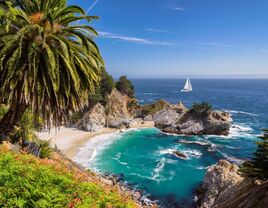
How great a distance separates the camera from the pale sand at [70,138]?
48375 millimetres

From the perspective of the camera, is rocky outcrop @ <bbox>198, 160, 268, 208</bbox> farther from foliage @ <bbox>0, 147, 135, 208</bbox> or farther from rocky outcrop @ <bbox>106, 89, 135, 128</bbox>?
rocky outcrop @ <bbox>106, 89, 135, 128</bbox>

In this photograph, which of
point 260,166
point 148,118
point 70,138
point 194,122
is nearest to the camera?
point 260,166

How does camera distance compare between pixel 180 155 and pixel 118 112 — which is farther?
pixel 118 112

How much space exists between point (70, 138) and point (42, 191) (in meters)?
49.2

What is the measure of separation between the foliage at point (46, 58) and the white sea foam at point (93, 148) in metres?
31.2

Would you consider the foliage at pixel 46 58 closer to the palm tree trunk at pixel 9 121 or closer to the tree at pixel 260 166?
the palm tree trunk at pixel 9 121

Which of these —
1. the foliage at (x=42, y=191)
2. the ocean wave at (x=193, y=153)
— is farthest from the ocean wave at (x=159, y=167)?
the foliage at (x=42, y=191)

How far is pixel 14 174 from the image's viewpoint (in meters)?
7.87

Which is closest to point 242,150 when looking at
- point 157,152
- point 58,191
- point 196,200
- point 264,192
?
point 157,152

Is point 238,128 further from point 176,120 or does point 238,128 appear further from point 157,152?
point 157,152

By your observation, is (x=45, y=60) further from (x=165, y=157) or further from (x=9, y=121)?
(x=165, y=157)

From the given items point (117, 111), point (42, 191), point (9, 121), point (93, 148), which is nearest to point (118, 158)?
point (93, 148)

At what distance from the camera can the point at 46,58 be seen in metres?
11.2

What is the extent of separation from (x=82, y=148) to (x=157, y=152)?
46.6 ft
